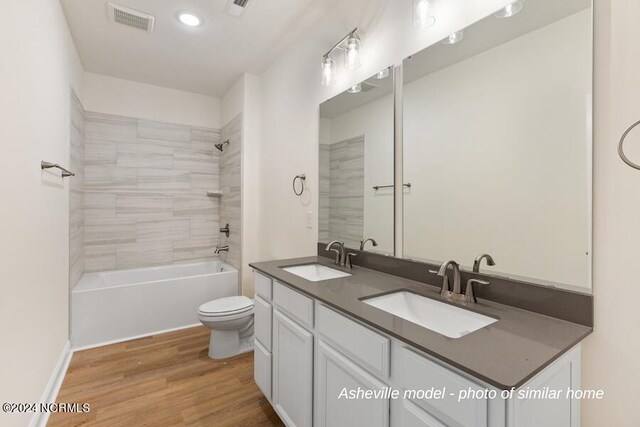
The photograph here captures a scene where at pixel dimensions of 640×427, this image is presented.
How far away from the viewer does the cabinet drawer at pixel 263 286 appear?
5.78ft

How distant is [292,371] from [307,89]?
2044 millimetres

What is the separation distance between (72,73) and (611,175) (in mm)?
3697

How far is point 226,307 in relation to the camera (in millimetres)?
2504

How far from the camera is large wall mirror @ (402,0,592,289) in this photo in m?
1.03

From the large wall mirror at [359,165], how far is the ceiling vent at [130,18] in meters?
1.52

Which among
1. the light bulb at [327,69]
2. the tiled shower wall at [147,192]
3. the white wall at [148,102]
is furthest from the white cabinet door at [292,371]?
the white wall at [148,102]

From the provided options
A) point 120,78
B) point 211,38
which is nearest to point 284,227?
point 211,38

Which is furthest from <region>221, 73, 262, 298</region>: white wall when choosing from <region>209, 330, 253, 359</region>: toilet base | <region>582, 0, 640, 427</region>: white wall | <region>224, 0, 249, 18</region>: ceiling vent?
<region>582, 0, 640, 427</region>: white wall

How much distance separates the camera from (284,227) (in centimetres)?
278

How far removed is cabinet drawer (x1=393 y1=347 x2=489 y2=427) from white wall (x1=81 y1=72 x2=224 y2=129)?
3.80 metres

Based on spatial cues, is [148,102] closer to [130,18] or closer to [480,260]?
[130,18]

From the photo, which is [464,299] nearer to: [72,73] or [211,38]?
[211,38]

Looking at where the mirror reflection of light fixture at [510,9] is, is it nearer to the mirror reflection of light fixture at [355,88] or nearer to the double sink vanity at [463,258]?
the double sink vanity at [463,258]

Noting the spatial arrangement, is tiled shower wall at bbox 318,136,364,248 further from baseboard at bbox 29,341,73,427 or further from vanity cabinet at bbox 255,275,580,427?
baseboard at bbox 29,341,73,427
